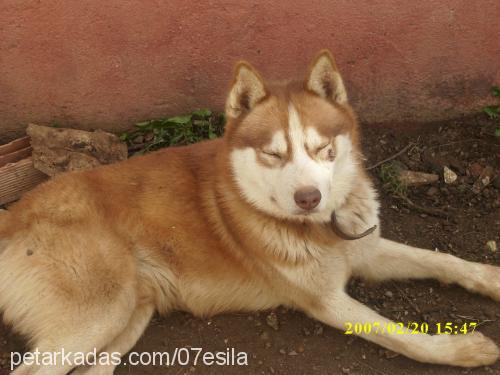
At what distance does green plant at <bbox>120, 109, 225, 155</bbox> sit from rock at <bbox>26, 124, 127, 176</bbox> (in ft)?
0.83

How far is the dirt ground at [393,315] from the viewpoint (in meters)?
2.95

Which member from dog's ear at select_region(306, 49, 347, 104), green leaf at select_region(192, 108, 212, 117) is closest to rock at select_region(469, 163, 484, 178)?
dog's ear at select_region(306, 49, 347, 104)

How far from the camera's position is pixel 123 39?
3703 mm

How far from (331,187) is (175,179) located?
967mm

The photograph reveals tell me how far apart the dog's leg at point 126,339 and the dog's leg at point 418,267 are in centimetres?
128

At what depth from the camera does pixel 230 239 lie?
3016mm

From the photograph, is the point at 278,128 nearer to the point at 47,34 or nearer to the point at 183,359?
the point at 183,359

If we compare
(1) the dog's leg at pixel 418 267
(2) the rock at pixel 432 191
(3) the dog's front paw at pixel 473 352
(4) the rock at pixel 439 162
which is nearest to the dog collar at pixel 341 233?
(1) the dog's leg at pixel 418 267

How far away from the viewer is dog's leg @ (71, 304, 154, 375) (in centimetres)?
285

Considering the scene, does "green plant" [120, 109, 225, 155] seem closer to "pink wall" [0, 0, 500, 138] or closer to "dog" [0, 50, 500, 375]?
"pink wall" [0, 0, 500, 138]

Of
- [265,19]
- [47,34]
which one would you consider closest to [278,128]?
[265,19]

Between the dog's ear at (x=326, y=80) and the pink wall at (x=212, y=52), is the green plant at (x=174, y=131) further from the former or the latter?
the dog's ear at (x=326, y=80)

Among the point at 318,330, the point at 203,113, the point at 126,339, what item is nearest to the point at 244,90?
the point at 203,113
